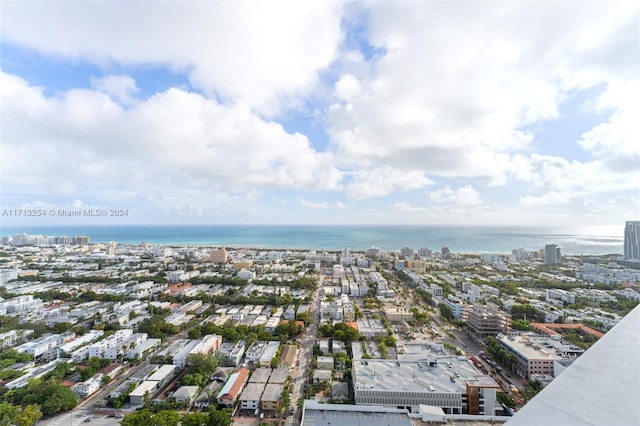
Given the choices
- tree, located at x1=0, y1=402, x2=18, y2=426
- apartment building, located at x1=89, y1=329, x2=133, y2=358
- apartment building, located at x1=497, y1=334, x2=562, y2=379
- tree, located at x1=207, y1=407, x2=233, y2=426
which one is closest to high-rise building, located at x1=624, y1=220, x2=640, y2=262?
apartment building, located at x1=497, y1=334, x2=562, y2=379

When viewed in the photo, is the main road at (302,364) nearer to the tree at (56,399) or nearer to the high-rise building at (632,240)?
the tree at (56,399)

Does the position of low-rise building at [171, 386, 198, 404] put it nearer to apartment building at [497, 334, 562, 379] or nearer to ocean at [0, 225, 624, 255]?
apartment building at [497, 334, 562, 379]

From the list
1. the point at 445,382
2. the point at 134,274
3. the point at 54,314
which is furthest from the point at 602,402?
the point at 134,274

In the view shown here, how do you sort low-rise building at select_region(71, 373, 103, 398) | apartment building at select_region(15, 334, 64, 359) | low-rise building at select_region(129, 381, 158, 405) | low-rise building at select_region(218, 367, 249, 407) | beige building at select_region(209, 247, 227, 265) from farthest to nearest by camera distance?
beige building at select_region(209, 247, 227, 265) → apartment building at select_region(15, 334, 64, 359) → low-rise building at select_region(71, 373, 103, 398) → low-rise building at select_region(129, 381, 158, 405) → low-rise building at select_region(218, 367, 249, 407)

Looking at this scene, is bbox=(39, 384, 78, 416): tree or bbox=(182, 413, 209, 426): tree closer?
bbox=(182, 413, 209, 426): tree

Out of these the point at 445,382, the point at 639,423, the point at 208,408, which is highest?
the point at 639,423

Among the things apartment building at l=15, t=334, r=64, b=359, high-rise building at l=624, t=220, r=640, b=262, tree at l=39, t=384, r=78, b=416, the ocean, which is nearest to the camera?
tree at l=39, t=384, r=78, b=416

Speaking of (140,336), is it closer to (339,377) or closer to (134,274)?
(339,377)

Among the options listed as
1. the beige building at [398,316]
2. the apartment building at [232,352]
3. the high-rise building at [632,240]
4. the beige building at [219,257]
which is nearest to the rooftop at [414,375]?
the apartment building at [232,352]

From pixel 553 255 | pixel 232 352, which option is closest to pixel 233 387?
pixel 232 352
